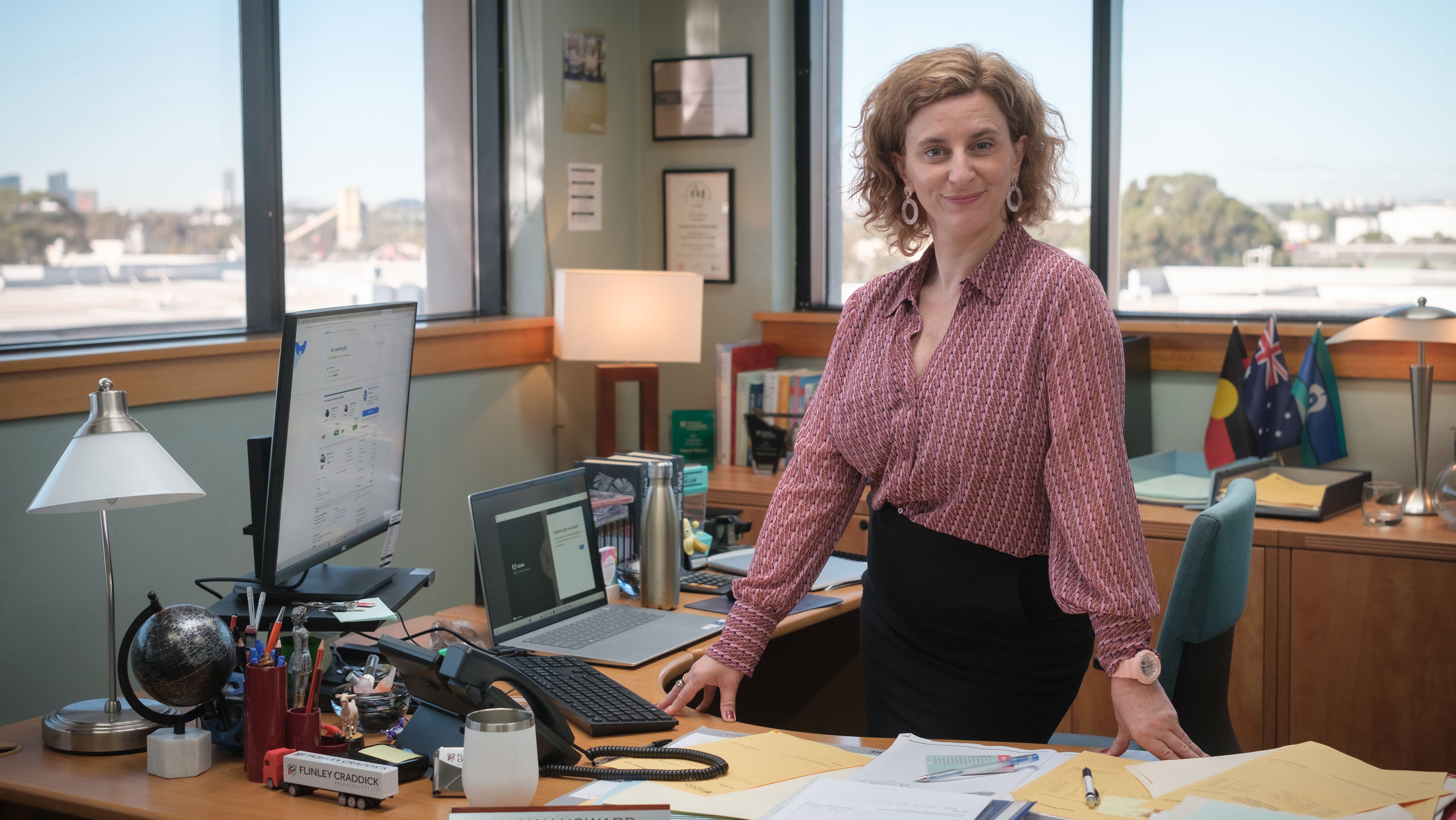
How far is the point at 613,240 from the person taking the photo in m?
4.01

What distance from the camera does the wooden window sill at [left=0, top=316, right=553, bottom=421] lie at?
228cm

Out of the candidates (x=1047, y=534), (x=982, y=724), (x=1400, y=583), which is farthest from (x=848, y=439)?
(x=1400, y=583)

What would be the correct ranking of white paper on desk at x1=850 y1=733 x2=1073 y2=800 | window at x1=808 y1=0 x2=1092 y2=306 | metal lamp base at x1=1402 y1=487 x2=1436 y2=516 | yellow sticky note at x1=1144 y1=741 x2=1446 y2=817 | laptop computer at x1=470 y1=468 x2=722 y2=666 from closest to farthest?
yellow sticky note at x1=1144 y1=741 x2=1446 y2=817 < white paper on desk at x1=850 y1=733 x2=1073 y2=800 < laptop computer at x1=470 y1=468 x2=722 y2=666 < metal lamp base at x1=1402 y1=487 x2=1436 y2=516 < window at x1=808 y1=0 x2=1092 y2=306

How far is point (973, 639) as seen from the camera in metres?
1.76

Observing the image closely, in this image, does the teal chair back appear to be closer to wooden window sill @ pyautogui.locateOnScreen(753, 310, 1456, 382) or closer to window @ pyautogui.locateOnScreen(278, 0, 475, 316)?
wooden window sill @ pyautogui.locateOnScreen(753, 310, 1456, 382)

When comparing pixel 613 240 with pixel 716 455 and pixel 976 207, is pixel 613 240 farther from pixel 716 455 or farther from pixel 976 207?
pixel 976 207

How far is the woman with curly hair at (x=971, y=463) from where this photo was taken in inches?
61.7

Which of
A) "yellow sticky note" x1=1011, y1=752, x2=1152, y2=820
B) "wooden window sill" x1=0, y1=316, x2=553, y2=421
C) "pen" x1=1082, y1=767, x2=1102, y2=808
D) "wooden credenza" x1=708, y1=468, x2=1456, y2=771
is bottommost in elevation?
"wooden credenza" x1=708, y1=468, x2=1456, y2=771

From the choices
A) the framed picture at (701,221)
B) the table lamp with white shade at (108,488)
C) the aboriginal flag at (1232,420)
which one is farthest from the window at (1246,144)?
the table lamp with white shade at (108,488)

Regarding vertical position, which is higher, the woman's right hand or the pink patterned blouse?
the pink patterned blouse

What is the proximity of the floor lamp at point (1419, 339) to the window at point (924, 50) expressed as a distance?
0.86m

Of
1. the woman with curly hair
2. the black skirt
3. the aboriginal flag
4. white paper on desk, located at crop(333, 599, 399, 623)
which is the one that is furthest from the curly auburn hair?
the aboriginal flag

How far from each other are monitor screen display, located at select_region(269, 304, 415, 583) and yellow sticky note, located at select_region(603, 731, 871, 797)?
2.13 ft

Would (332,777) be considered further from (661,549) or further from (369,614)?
(661,549)
